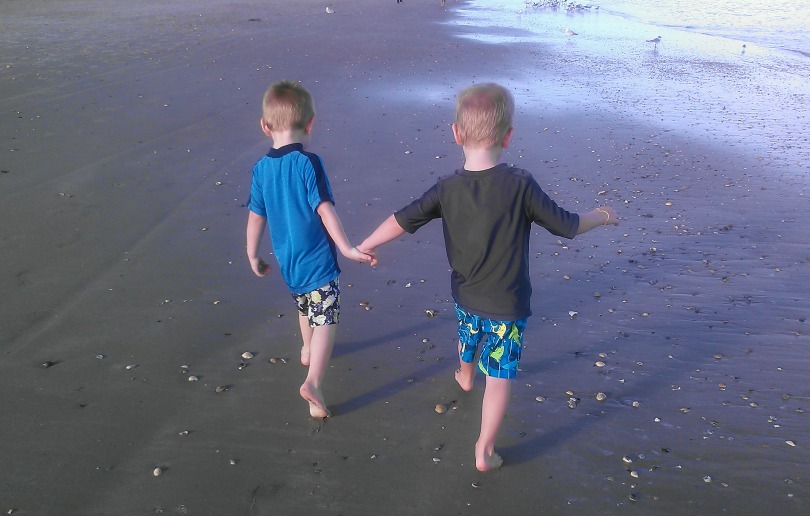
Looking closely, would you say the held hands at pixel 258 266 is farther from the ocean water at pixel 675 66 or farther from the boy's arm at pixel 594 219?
the ocean water at pixel 675 66

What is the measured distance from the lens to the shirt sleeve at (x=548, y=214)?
2.58m

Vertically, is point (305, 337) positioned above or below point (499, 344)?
below

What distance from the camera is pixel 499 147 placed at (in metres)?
2.65

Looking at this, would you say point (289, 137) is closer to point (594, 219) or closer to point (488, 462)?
point (594, 219)

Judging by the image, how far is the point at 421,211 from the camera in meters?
2.74

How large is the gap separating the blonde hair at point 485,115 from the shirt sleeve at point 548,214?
0.82 feet

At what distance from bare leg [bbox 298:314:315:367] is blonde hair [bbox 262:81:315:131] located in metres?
1.02

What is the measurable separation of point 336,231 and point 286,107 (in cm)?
63

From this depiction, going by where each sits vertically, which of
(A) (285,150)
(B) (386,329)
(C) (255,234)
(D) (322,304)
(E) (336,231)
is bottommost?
(B) (386,329)

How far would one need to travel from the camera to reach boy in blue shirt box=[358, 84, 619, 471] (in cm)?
259

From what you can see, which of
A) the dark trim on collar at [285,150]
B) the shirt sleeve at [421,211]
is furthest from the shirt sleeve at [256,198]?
the shirt sleeve at [421,211]

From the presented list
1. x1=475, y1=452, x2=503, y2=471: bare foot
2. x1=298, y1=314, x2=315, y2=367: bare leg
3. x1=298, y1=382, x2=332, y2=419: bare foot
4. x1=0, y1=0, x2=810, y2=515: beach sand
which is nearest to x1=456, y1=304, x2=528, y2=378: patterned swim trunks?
x1=475, y1=452, x2=503, y2=471: bare foot

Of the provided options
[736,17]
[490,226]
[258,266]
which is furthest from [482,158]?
[736,17]

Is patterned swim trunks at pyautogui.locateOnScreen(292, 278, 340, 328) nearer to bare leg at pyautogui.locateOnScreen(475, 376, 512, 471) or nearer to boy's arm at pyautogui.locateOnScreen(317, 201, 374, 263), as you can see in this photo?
boy's arm at pyautogui.locateOnScreen(317, 201, 374, 263)
